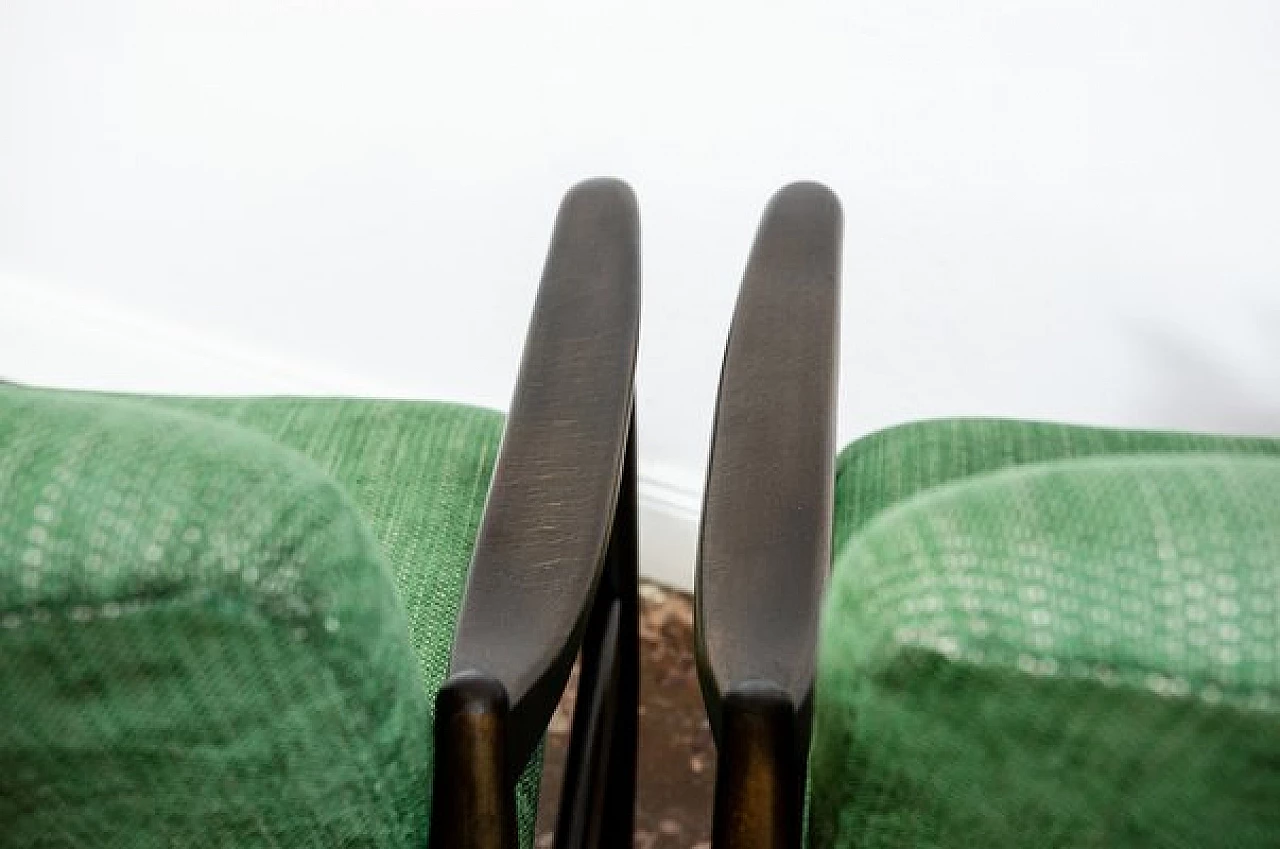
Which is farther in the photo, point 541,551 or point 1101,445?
point 1101,445

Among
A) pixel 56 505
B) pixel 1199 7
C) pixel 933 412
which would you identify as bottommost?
pixel 933 412

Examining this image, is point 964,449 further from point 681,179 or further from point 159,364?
point 159,364

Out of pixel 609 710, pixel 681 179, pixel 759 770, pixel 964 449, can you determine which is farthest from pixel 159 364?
pixel 759 770

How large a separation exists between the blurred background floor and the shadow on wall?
0.47 meters

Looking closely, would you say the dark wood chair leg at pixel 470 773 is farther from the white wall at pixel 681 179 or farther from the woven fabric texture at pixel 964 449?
the white wall at pixel 681 179

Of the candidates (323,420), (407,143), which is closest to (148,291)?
(407,143)

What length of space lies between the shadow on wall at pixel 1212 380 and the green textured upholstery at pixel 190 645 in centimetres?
84

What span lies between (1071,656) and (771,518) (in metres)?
0.32

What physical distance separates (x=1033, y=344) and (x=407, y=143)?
1.95ft

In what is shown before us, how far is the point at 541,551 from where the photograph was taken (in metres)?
0.68

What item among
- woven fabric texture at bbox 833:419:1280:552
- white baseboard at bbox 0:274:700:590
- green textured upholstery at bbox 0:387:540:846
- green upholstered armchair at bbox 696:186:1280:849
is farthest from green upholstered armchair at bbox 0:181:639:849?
white baseboard at bbox 0:274:700:590

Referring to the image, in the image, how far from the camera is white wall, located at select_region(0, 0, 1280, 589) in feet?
3.51

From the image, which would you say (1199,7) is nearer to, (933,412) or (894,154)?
(894,154)

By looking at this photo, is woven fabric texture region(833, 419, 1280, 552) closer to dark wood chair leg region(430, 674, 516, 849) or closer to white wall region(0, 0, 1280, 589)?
white wall region(0, 0, 1280, 589)
